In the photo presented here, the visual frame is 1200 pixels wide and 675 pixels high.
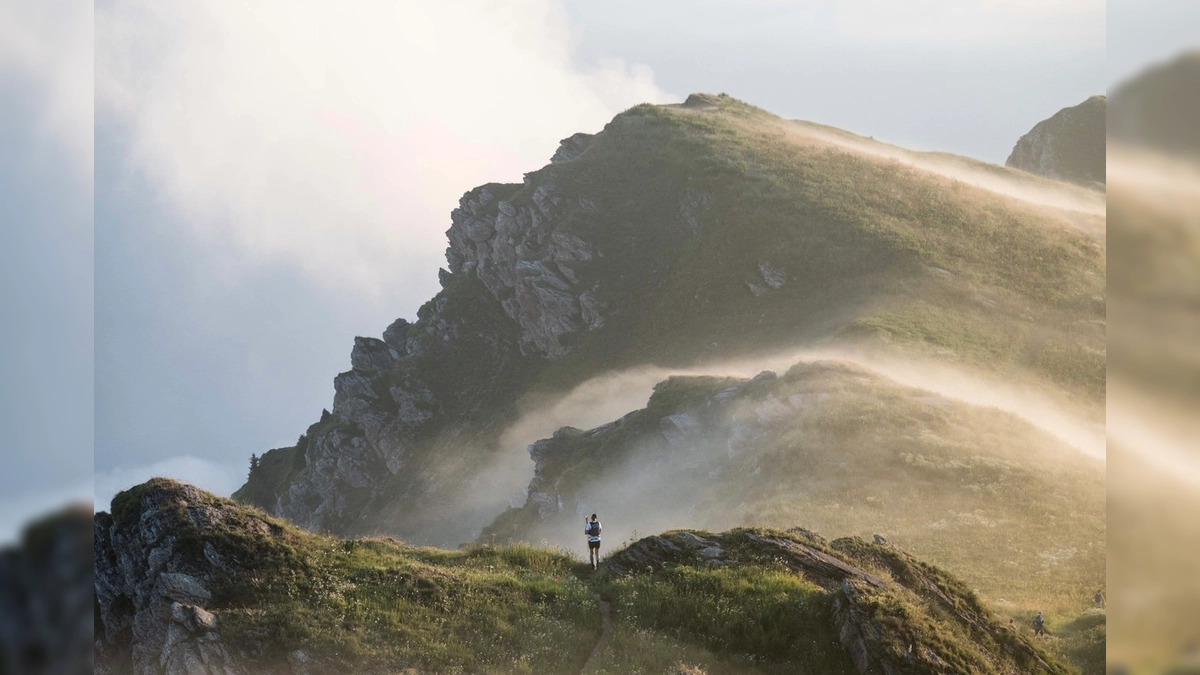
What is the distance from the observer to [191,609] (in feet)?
69.2

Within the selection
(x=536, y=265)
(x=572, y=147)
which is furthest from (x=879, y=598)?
(x=572, y=147)

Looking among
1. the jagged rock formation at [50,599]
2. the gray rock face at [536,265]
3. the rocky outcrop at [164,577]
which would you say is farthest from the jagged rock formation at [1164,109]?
the gray rock face at [536,265]

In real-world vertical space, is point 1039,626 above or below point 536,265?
below

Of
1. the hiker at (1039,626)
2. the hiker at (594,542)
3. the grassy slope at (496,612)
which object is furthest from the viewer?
the hiker at (1039,626)

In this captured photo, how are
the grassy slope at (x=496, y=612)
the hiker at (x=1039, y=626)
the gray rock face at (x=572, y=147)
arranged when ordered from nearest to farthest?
the grassy slope at (x=496, y=612) → the hiker at (x=1039, y=626) → the gray rock face at (x=572, y=147)

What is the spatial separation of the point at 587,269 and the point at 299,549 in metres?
102

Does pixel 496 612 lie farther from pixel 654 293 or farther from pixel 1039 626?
pixel 654 293

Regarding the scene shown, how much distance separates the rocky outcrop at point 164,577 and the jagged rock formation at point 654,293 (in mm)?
61945

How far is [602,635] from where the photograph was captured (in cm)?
2239

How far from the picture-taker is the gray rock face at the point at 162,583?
2044 centimetres

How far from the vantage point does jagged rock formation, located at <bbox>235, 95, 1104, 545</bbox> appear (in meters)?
92.1

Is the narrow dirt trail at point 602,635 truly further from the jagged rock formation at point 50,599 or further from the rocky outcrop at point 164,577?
the jagged rock formation at point 50,599

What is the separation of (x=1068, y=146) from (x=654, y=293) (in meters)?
78.7

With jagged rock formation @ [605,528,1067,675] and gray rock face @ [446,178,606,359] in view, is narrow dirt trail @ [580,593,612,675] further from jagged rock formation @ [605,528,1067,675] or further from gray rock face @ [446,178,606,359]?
gray rock face @ [446,178,606,359]
